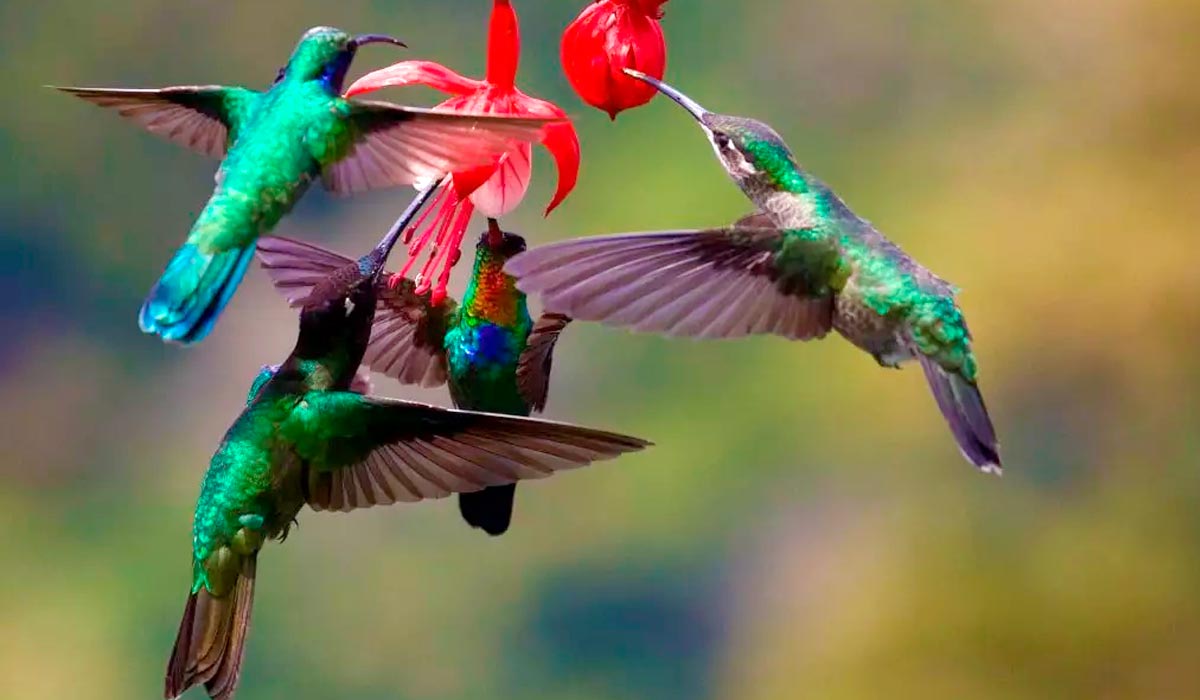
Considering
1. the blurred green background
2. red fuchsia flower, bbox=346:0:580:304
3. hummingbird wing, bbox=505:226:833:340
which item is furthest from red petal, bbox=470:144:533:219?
the blurred green background

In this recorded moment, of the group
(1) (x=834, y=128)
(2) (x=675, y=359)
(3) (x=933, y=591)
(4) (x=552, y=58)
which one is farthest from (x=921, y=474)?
(4) (x=552, y=58)

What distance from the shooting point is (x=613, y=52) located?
2.50ft

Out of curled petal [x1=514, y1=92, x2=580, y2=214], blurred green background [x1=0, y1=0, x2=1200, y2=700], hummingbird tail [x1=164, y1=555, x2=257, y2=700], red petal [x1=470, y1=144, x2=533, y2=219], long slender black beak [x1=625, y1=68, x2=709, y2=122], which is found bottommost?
hummingbird tail [x1=164, y1=555, x2=257, y2=700]

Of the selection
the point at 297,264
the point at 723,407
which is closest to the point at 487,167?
the point at 297,264

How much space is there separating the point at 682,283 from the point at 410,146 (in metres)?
0.14

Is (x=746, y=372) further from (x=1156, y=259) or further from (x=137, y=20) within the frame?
(x=137, y=20)

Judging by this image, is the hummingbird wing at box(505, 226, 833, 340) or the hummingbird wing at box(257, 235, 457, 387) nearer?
the hummingbird wing at box(505, 226, 833, 340)

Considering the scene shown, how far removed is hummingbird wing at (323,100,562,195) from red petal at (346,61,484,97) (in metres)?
0.06

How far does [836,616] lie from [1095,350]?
54 centimetres

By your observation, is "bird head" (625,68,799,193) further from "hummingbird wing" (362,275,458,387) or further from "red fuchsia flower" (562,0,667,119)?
"hummingbird wing" (362,275,458,387)

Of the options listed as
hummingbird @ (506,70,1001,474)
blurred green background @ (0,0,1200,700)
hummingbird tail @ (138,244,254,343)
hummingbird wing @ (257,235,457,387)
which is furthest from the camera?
blurred green background @ (0,0,1200,700)

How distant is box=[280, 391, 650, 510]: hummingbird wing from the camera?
68cm

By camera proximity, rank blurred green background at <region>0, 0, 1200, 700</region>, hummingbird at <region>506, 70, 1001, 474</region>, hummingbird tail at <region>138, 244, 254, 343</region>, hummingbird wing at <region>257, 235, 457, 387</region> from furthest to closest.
→ blurred green background at <region>0, 0, 1200, 700</region>
hummingbird wing at <region>257, 235, 457, 387</region>
hummingbird at <region>506, 70, 1001, 474</region>
hummingbird tail at <region>138, 244, 254, 343</region>

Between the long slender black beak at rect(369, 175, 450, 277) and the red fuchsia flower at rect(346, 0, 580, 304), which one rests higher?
the red fuchsia flower at rect(346, 0, 580, 304)
